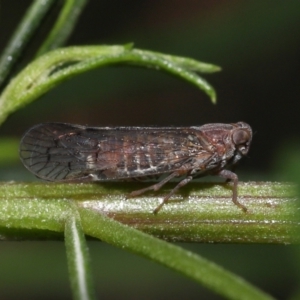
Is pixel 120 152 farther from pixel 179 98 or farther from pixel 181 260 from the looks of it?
pixel 179 98

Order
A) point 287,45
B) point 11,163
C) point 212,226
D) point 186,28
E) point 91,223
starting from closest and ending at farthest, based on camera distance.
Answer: point 91,223
point 212,226
point 11,163
point 186,28
point 287,45

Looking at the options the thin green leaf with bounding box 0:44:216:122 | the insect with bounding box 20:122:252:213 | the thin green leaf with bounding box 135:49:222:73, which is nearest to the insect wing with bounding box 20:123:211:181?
the insect with bounding box 20:122:252:213

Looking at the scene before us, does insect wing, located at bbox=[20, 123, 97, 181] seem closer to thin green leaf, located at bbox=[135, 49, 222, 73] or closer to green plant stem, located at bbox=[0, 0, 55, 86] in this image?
green plant stem, located at bbox=[0, 0, 55, 86]

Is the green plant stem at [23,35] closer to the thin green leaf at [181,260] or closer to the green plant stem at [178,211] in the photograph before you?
the green plant stem at [178,211]

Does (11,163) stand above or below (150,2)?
below

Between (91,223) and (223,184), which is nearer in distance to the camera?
(91,223)

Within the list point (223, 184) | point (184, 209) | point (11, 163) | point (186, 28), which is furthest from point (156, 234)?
point (186, 28)

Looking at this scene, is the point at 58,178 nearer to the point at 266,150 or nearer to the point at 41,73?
the point at 41,73

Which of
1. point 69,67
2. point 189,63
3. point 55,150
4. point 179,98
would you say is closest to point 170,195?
point 189,63
